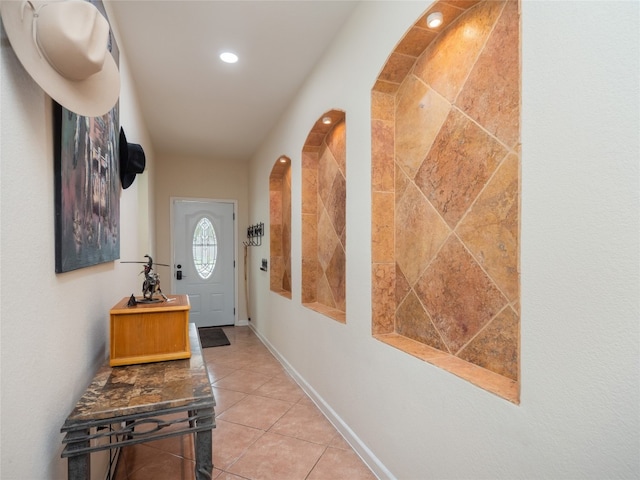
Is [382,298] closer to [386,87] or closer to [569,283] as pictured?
[569,283]

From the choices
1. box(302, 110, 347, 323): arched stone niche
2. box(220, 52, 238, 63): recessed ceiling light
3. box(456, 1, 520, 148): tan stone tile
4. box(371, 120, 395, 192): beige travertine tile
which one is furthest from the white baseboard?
box(220, 52, 238, 63): recessed ceiling light

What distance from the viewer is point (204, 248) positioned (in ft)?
18.4

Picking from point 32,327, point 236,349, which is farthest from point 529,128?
point 236,349

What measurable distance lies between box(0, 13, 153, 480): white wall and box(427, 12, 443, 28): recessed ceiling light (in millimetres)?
1576

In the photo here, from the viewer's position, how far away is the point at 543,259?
3.28ft

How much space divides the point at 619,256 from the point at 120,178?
2.46 metres

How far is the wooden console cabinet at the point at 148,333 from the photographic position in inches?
57.5

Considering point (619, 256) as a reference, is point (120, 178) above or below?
above

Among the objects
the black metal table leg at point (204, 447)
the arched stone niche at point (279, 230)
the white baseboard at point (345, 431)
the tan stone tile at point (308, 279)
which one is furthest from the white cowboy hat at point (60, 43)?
the arched stone niche at point (279, 230)

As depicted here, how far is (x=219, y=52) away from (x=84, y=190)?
1.77 m

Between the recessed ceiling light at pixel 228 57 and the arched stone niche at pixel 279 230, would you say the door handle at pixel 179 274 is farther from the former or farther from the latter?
the recessed ceiling light at pixel 228 57

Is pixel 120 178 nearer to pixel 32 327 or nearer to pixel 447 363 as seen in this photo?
pixel 32 327

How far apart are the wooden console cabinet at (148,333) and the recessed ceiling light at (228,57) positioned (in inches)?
79.7

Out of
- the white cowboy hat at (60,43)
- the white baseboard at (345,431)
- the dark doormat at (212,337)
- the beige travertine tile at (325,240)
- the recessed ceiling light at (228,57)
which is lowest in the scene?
the dark doormat at (212,337)
